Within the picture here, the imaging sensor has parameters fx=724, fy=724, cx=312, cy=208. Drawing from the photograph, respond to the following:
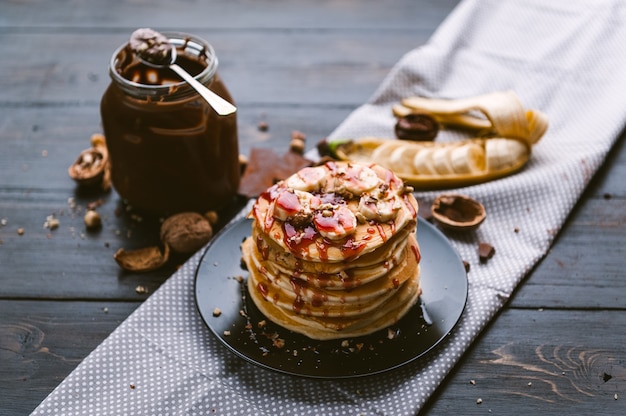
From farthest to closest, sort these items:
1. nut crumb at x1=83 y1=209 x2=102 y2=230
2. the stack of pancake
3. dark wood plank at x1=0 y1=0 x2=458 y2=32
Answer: dark wood plank at x1=0 y1=0 x2=458 y2=32
nut crumb at x1=83 y1=209 x2=102 y2=230
the stack of pancake

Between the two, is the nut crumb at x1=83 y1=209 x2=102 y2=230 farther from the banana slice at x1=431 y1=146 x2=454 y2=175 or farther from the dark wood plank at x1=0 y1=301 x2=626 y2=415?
the banana slice at x1=431 y1=146 x2=454 y2=175

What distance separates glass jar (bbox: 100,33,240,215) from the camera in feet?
6.42

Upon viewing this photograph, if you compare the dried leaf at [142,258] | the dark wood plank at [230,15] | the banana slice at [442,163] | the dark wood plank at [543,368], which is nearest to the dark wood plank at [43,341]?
the dried leaf at [142,258]

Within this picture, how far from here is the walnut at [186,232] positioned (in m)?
2.06

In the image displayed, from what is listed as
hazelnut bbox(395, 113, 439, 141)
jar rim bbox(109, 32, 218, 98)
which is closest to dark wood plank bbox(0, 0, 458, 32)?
hazelnut bbox(395, 113, 439, 141)

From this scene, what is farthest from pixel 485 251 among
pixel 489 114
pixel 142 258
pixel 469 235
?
pixel 142 258

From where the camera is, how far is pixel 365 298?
1678 millimetres

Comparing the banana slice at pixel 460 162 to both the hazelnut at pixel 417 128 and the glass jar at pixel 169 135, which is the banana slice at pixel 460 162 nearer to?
the hazelnut at pixel 417 128

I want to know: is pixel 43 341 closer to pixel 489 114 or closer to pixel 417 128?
pixel 417 128

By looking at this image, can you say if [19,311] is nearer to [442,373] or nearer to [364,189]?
[364,189]

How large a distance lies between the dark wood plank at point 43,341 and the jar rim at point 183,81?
0.58 meters

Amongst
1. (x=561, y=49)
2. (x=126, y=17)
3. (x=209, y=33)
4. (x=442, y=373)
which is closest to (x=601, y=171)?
(x=561, y=49)

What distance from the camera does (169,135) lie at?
78.2 inches

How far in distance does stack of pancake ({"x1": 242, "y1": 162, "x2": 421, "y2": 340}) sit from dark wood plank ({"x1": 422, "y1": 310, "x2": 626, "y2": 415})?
0.23m
